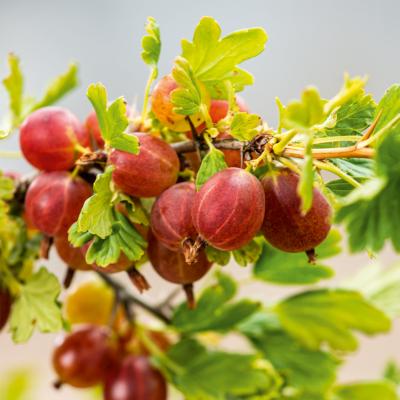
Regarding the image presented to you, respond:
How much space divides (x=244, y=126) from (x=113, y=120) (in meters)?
0.09

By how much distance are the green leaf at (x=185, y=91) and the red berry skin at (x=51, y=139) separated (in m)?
0.12

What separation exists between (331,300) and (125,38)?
492 centimetres

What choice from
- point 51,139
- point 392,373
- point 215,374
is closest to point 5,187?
point 51,139

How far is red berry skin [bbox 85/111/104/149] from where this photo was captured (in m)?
0.52

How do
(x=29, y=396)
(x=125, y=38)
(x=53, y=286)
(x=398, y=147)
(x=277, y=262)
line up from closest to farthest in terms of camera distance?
(x=398, y=147) → (x=53, y=286) → (x=277, y=262) → (x=29, y=396) → (x=125, y=38)

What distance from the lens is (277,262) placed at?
0.65m

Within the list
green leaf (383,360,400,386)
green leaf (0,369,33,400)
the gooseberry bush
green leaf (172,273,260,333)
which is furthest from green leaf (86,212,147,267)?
green leaf (0,369,33,400)

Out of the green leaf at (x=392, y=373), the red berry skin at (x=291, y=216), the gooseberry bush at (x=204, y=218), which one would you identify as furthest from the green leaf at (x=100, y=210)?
the green leaf at (x=392, y=373)

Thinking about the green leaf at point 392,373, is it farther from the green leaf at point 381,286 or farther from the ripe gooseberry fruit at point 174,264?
the ripe gooseberry fruit at point 174,264

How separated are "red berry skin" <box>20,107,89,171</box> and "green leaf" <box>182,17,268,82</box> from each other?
0.12m

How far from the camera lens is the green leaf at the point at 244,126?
1.29ft

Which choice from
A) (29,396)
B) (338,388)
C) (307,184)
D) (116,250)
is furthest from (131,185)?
(29,396)

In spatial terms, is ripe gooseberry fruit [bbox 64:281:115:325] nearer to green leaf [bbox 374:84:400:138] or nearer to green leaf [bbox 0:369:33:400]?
green leaf [bbox 0:369:33:400]

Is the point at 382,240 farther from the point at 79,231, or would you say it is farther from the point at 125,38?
the point at 125,38
